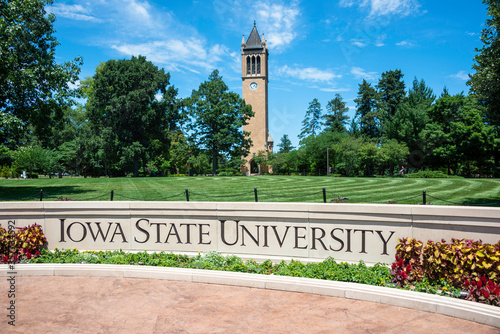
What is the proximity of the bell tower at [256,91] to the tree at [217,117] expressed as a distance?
14.6 metres

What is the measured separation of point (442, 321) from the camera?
4.47 meters

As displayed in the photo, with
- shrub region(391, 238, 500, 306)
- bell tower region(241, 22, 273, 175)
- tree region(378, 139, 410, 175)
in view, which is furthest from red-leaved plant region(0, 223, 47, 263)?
bell tower region(241, 22, 273, 175)

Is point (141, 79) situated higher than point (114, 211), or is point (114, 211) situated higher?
point (141, 79)

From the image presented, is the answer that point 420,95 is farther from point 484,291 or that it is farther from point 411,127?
point 484,291

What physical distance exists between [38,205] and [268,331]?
6319mm

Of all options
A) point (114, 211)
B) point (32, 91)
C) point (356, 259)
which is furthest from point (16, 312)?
→ point (32, 91)

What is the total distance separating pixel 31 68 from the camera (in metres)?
19.8

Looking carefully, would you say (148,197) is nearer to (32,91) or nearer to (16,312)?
(32,91)

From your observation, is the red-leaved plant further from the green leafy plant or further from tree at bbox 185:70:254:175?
tree at bbox 185:70:254:175

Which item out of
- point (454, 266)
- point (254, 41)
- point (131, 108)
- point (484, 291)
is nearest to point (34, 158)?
point (131, 108)

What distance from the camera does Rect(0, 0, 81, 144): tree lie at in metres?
18.3

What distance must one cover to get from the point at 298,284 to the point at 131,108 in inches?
1490

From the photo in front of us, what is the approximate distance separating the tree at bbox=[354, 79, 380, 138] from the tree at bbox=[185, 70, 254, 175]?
27518 millimetres

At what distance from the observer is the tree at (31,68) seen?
18.3 meters
